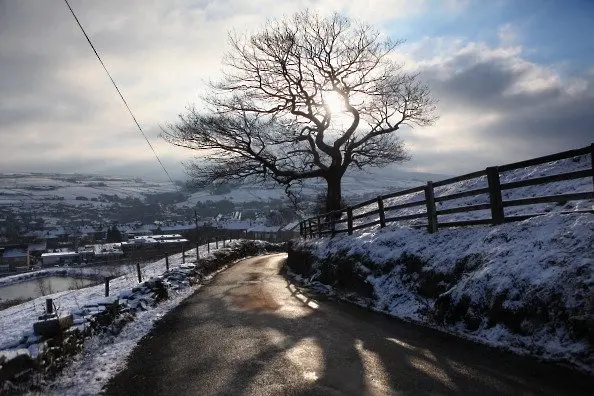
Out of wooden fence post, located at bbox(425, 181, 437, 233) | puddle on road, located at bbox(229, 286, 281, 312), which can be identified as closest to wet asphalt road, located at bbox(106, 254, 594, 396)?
puddle on road, located at bbox(229, 286, 281, 312)

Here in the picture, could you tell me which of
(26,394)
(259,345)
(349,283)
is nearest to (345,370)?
(259,345)

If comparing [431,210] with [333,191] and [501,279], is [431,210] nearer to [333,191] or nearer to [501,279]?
[501,279]

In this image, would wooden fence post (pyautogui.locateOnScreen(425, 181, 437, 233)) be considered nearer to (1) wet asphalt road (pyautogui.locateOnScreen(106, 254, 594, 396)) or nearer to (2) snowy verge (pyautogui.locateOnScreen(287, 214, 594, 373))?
(2) snowy verge (pyautogui.locateOnScreen(287, 214, 594, 373))

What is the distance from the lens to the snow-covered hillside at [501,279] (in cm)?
550

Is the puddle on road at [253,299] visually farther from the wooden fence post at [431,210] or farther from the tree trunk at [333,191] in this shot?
the tree trunk at [333,191]

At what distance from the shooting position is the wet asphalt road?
4934 mm

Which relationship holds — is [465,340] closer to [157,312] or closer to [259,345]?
[259,345]

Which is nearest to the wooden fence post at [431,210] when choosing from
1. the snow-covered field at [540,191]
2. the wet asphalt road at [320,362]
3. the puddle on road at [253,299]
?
the snow-covered field at [540,191]

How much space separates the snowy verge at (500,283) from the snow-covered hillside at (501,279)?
0.05ft

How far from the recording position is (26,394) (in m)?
5.42

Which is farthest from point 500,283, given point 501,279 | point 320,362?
point 320,362

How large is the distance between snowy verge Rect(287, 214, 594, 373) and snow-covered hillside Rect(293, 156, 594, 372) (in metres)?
0.01

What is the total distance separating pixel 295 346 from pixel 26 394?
3.71 metres

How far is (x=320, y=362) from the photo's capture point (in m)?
5.96
